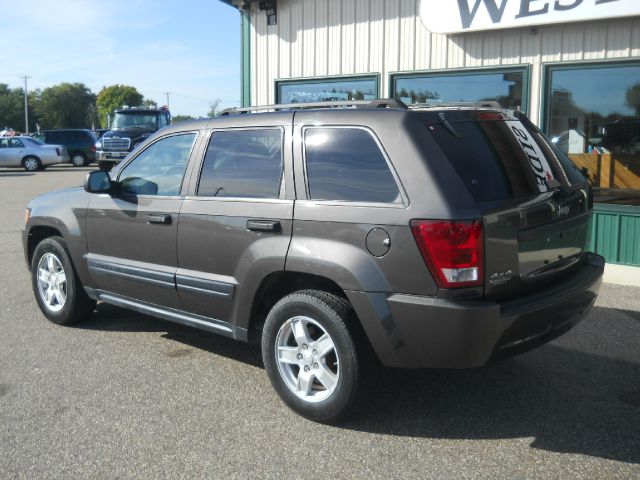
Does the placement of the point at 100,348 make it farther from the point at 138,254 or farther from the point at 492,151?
the point at 492,151

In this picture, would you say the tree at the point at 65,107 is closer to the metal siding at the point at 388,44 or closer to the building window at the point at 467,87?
the metal siding at the point at 388,44

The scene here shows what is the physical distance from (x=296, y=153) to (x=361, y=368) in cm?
134

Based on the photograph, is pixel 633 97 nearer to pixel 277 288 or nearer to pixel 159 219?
pixel 277 288

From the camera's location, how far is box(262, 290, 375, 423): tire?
144 inches

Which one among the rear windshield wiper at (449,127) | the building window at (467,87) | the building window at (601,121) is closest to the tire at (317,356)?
the rear windshield wiper at (449,127)

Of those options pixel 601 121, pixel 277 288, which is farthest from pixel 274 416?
pixel 601 121

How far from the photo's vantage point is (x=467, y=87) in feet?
28.8

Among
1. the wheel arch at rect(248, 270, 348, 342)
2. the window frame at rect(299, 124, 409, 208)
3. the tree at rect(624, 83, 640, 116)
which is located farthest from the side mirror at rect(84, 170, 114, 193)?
the tree at rect(624, 83, 640, 116)

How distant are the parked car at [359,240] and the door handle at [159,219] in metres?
0.01

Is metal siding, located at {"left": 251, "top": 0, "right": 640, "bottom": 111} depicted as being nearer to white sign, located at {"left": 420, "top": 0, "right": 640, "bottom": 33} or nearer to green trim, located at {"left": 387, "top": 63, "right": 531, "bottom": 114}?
green trim, located at {"left": 387, "top": 63, "right": 531, "bottom": 114}

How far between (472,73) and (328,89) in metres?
2.27

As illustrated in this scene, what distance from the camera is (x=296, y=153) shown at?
4066 millimetres

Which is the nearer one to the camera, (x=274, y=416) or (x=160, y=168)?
(x=274, y=416)

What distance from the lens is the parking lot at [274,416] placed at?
133 inches
